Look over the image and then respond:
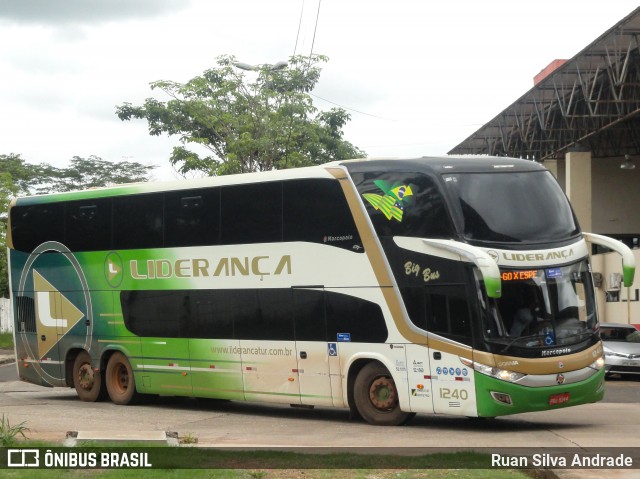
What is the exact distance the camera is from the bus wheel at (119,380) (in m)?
21.4

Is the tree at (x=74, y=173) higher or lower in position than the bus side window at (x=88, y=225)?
higher

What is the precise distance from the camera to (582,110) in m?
43.7

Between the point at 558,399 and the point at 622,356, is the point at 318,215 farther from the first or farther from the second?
the point at 622,356

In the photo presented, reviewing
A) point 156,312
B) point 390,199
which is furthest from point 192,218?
point 390,199

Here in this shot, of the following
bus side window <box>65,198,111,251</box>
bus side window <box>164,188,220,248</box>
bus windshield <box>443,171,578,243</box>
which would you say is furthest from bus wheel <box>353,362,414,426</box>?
bus side window <box>65,198,111,251</box>

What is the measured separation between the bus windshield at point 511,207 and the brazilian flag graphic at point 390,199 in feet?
2.50

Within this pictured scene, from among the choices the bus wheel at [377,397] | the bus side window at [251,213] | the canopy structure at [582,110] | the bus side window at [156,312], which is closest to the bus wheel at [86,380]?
the bus side window at [156,312]

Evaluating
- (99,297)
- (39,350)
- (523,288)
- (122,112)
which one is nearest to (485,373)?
(523,288)

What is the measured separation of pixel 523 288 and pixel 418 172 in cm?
241

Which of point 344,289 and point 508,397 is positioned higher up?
point 344,289

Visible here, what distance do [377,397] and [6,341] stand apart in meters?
42.3

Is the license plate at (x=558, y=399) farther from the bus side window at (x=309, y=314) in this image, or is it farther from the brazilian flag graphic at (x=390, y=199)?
the bus side window at (x=309, y=314)

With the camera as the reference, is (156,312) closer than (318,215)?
No

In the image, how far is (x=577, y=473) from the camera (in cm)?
1116
